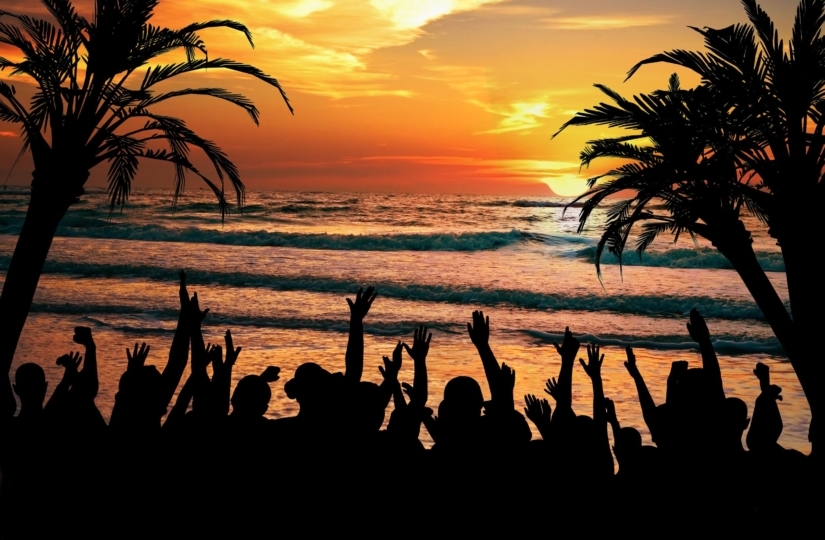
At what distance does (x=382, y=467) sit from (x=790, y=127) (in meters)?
4.97

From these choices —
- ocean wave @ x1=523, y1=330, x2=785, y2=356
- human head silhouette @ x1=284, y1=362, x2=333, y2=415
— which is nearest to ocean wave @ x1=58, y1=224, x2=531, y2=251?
ocean wave @ x1=523, y1=330, x2=785, y2=356

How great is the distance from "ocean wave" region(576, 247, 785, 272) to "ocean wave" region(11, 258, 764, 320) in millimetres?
8637

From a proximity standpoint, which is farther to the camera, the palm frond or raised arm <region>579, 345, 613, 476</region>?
the palm frond

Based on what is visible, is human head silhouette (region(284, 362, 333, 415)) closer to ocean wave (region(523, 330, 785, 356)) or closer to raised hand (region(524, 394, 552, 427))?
raised hand (region(524, 394, 552, 427))

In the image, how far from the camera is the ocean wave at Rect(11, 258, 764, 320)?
20.6 metres

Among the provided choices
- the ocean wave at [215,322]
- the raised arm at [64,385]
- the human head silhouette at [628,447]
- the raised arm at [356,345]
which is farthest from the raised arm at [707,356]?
the ocean wave at [215,322]

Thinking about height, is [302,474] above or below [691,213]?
below

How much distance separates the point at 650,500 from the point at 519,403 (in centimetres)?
634

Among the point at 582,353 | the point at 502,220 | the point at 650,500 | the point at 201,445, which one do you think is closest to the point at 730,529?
the point at 650,500

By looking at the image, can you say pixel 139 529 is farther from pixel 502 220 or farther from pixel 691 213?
pixel 502 220

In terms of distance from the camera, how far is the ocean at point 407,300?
12938 millimetres

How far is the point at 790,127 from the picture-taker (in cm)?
680

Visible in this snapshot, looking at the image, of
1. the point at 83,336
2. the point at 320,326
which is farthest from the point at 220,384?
the point at 320,326

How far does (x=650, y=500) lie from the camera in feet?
13.0
